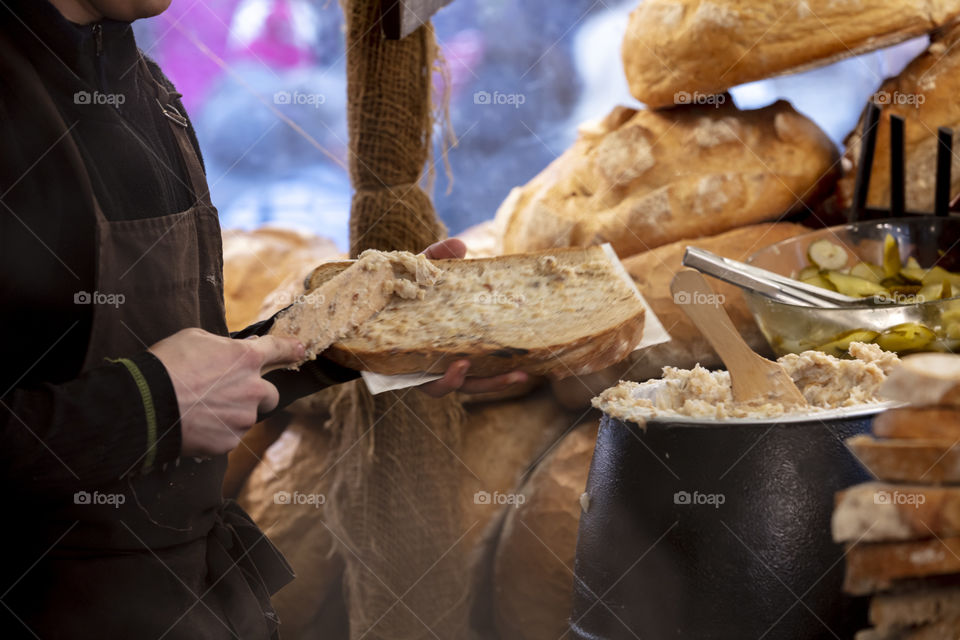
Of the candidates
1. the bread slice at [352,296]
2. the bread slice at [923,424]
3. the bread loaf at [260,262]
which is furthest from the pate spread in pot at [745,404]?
the bread loaf at [260,262]

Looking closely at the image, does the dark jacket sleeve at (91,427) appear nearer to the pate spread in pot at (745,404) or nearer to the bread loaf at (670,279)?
the pate spread in pot at (745,404)

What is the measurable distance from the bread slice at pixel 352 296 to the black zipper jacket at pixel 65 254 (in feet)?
1.03

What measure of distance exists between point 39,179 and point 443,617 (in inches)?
73.9

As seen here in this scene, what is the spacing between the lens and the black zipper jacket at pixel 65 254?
94cm

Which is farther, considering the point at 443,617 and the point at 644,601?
the point at 443,617

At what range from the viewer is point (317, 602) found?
268 centimetres

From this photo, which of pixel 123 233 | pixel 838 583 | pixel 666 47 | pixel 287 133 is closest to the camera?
pixel 838 583

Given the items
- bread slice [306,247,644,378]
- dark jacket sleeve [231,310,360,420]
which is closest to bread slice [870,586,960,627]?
bread slice [306,247,644,378]

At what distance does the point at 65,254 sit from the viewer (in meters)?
1.05

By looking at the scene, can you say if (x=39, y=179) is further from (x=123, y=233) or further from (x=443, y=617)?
(x=443, y=617)

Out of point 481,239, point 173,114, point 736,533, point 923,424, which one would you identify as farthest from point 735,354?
point 481,239

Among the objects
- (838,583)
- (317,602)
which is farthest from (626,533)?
(317,602)

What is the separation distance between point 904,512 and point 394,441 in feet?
5.83

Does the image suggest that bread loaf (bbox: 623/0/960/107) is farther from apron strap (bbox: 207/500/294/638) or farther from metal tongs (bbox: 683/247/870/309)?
apron strap (bbox: 207/500/294/638)
